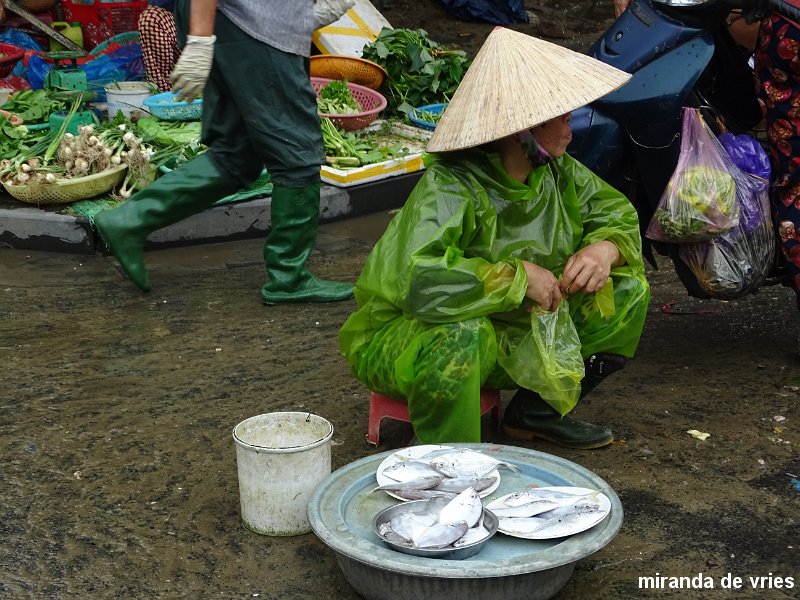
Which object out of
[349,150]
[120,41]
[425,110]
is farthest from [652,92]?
[120,41]

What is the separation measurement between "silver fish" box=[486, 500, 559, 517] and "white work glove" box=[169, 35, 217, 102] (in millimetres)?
2173

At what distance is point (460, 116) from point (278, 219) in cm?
187

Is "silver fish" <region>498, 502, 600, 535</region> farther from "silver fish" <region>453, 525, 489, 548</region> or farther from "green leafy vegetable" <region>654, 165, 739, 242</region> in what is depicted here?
"green leafy vegetable" <region>654, 165, 739, 242</region>

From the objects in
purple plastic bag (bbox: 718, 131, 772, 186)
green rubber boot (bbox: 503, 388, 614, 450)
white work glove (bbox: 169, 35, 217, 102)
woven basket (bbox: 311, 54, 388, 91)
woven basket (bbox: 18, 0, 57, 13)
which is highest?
white work glove (bbox: 169, 35, 217, 102)

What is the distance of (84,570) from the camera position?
2889 mm

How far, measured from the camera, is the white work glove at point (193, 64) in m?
4.12

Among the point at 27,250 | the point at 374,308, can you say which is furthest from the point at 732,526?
the point at 27,250

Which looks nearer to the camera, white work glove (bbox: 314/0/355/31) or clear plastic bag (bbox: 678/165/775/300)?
clear plastic bag (bbox: 678/165/775/300)

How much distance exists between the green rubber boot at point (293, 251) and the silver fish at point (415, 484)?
2202mm

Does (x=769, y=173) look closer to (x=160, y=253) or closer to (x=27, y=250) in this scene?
(x=160, y=253)

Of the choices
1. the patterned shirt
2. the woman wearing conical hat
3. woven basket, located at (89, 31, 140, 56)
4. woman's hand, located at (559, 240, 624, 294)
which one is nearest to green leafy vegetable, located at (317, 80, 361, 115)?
woven basket, located at (89, 31, 140, 56)

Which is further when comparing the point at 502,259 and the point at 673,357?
the point at 673,357

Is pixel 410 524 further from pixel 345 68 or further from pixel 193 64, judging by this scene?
pixel 345 68

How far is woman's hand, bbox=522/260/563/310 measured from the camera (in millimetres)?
3068
